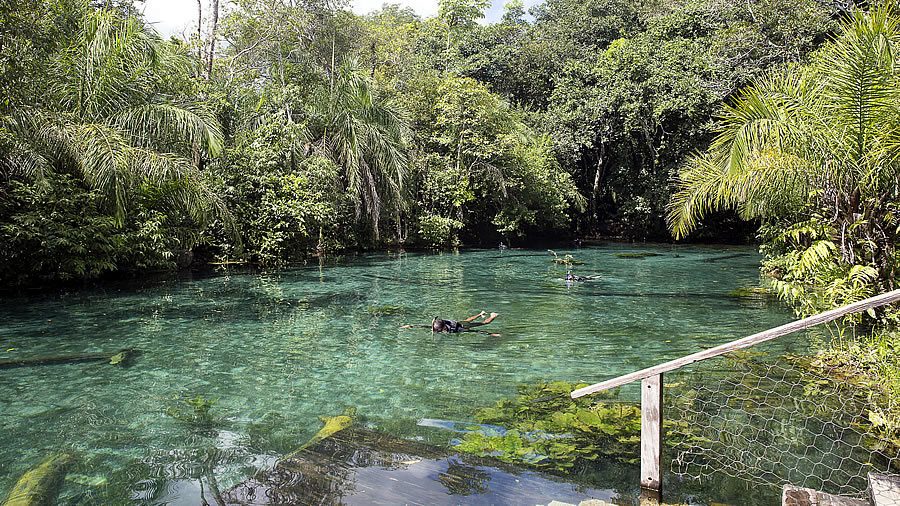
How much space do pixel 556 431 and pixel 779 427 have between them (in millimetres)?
1874

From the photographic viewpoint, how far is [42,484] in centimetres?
385

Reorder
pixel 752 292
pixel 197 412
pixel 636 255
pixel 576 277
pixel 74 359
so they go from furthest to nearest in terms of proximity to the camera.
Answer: pixel 636 255 < pixel 576 277 < pixel 752 292 < pixel 74 359 < pixel 197 412

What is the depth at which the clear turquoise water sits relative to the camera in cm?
454

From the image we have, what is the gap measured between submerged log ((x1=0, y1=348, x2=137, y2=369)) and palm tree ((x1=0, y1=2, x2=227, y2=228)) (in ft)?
12.8

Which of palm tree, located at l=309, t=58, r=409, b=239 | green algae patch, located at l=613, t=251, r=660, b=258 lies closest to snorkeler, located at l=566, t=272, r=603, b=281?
green algae patch, located at l=613, t=251, r=660, b=258

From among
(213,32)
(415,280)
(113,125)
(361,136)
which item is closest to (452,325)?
(415,280)

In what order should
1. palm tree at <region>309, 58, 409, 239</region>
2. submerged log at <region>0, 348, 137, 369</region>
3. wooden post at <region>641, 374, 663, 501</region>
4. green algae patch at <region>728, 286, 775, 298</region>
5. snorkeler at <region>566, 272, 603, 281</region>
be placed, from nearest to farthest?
1. wooden post at <region>641, 374, 663, 501</region>
2. submerged log at <region>0, 348, 137, 369</region>
3. green algae patch at <region>728, 286, 775, 298</region>
4. snorkeler at <region>566, 272, 603, 281</region>
5. palm tree at <region>309, 58, 409, 239</region>

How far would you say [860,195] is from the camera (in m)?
6.04

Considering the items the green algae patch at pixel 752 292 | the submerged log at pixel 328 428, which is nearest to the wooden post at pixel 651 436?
the submerged log at pixel 328 428

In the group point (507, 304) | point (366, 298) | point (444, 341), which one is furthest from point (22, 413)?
point (507, 304)

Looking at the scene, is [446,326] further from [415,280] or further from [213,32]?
[213,32]

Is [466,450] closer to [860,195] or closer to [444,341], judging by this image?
[444,341]

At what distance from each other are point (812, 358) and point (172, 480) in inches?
262

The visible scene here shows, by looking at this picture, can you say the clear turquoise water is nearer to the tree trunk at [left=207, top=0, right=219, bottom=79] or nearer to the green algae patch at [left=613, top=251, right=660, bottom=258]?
the green algae patch at [left=613, top=251, right=660, bottom=258]
